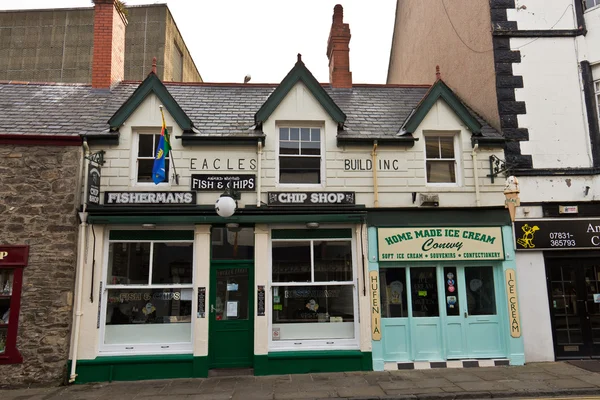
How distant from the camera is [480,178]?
10.5m

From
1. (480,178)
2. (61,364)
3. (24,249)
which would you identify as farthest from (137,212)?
(480,178)

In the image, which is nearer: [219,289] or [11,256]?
[11,256]

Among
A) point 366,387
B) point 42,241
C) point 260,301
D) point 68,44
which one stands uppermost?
point 68,44

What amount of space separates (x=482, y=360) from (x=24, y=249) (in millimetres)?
10281

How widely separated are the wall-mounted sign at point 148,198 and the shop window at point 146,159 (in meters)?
0.46

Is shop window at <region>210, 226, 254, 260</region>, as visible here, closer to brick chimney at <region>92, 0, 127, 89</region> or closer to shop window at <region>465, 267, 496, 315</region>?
shop window at <region>465, 267, 496, 315</region>

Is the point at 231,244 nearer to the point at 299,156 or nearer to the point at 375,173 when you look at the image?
the point at 299,156

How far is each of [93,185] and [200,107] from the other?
361 cm

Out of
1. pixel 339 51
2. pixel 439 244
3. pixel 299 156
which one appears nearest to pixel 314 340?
pixel 439 244

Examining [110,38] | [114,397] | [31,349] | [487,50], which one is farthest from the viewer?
[110,38]

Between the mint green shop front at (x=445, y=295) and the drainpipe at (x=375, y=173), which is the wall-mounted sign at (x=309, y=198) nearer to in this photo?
the drainpipe at (x=375, y=173)

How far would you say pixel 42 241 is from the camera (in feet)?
30.5

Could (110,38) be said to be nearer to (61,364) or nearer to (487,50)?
(61,364)

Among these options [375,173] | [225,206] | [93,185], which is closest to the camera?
[225,206]
